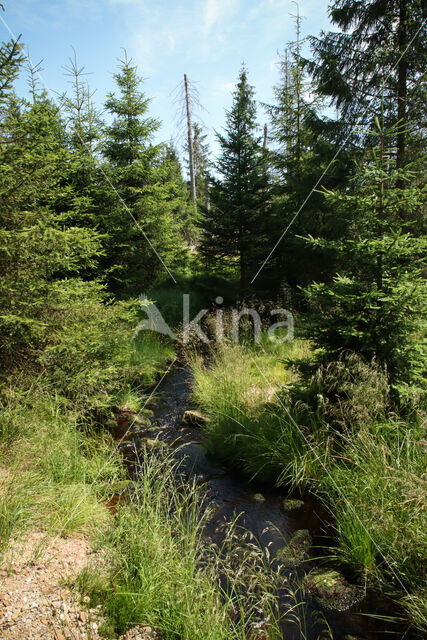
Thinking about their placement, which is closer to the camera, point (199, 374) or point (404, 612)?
point (404, 612)

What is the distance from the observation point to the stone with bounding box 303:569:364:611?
8.86 feet

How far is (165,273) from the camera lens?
12258 millimetres

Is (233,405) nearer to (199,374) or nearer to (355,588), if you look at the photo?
(199,374)

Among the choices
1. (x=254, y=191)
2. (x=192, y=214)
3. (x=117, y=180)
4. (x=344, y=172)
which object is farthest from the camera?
(x=192, y=214)

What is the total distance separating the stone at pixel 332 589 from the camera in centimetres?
270

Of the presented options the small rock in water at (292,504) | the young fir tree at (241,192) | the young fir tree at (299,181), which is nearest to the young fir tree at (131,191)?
the young fir tree at (241,192)

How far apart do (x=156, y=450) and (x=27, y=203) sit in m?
4.22

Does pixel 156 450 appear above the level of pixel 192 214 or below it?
below

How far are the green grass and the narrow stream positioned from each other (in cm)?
18

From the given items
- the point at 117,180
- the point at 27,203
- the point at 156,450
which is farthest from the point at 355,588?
the point at 117,180

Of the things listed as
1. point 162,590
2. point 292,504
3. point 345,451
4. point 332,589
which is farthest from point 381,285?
point 162,590

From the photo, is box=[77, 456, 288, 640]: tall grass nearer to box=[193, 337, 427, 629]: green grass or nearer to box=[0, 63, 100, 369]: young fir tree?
box=[193, 337, 427, 629]: green grass

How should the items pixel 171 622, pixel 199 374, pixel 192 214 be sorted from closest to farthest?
pixel 171 622, pixel 199 374, pixel 192 214

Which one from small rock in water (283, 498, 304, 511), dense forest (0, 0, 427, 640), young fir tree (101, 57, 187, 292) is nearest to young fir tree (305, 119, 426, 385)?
dense forest (0, 0, 427, 640)
